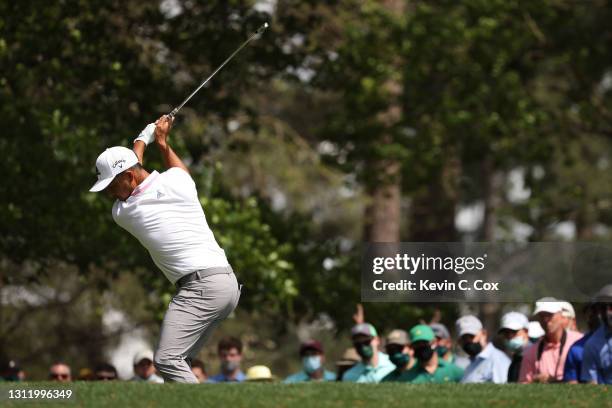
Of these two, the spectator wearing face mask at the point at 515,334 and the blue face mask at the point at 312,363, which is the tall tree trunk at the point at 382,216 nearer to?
the blue face mask at the point at 312,363

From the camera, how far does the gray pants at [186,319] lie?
30.4 ft

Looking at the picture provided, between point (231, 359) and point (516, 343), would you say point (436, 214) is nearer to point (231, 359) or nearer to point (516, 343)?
point (231, 359)

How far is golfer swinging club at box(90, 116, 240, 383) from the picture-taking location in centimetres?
930

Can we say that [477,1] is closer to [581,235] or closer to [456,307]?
[456,307]

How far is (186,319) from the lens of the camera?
366 inches

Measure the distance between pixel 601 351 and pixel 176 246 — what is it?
3.18 metres

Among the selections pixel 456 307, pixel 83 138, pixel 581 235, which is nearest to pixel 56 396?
pixel 83 138

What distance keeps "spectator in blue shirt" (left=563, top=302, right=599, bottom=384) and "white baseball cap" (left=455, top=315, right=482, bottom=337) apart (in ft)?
6.13

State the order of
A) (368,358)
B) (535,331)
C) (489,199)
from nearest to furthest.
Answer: (535,331), (368,358), (489,199)

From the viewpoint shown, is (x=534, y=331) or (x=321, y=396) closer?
(x=321, y=396)

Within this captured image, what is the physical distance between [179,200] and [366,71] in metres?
12.0

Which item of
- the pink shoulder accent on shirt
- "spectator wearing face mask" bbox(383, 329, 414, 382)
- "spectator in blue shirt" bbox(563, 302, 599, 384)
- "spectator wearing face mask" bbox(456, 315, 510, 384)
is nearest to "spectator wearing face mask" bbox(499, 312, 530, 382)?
"spectator wearing face mask" bbox(456, 315, 510, 384)

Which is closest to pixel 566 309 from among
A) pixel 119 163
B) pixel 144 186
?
pixel 144 186

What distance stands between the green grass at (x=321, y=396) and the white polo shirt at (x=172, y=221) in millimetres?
793
